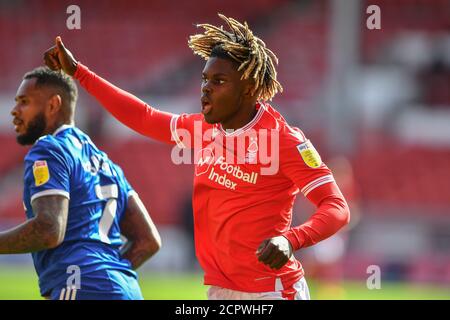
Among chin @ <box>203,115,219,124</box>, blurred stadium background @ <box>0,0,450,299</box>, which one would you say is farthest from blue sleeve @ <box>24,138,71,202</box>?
blurred stadium background @ <box>0,0,450,299</box>

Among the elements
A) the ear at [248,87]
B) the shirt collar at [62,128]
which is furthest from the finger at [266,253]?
the shirt collar at [62,128]

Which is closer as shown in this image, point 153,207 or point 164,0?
point 153,207

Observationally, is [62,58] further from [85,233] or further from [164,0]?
[164,0]

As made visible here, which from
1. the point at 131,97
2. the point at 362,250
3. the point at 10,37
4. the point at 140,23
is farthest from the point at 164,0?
the point at 131,97

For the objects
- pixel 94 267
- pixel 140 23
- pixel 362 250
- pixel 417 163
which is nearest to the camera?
pixel 94 267

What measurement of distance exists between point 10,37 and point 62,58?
17.9 metres

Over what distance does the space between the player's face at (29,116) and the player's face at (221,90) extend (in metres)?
1.13

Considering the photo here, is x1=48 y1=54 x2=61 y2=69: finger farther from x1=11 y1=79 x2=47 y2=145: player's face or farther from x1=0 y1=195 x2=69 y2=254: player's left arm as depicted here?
x1=0 y1=195 x2=69 y2=254: player's left arm

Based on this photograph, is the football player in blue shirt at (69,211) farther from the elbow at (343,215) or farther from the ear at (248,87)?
the elbow at (343,215)

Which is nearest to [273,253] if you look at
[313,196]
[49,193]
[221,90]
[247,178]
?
[313,196]

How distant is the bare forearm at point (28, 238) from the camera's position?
5.29 metres

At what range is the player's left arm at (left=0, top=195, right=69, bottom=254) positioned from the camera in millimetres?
5297
